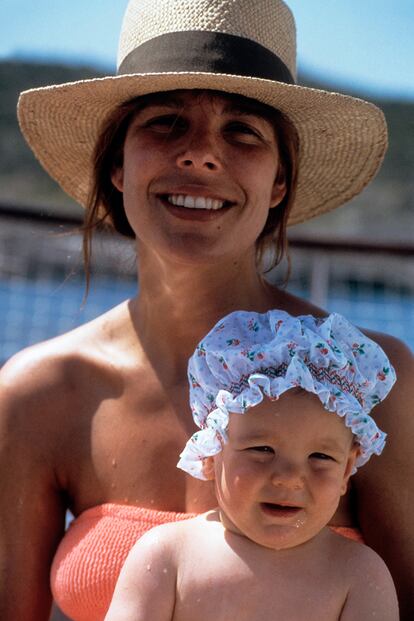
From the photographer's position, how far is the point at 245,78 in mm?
2324

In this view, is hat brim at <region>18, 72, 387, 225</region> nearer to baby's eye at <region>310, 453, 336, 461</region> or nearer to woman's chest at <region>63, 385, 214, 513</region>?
woman's chest at <region>63, 385, 214, 513</region>

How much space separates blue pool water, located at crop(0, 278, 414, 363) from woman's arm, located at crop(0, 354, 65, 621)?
274cm

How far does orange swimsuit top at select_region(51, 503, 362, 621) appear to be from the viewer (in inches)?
91.6

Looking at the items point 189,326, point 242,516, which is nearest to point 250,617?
point 242,516

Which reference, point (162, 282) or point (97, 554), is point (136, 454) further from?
point (162, 282)

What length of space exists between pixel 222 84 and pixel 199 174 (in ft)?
0.65

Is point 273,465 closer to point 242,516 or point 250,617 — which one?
point 242,516

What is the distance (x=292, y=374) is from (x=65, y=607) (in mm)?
867

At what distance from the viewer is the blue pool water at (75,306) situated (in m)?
8.85

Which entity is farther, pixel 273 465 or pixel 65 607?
pixel 65 607

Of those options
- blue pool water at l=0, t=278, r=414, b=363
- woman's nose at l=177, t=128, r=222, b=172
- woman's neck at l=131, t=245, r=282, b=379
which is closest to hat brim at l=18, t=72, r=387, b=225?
woman's nose at l=177, t=128, r=222, b=172

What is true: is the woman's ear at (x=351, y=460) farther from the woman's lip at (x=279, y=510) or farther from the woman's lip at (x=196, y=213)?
the woman's lip at (x=196, y=213)

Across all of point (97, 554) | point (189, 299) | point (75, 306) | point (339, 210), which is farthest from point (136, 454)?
point (339, 210)

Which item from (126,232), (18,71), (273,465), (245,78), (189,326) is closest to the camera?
(273,465)
